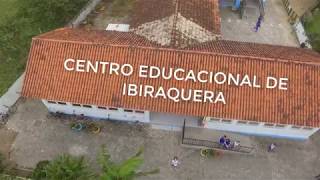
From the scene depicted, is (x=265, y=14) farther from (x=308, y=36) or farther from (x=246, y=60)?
(x=246, y=60)

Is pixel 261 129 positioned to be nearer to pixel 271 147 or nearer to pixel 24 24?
pixel 271 147

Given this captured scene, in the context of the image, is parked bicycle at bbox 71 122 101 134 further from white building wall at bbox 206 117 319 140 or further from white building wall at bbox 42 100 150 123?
white building wall at bbox 206 117 319 140

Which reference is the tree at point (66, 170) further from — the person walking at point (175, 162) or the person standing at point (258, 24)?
the person standing at point (258, 24)

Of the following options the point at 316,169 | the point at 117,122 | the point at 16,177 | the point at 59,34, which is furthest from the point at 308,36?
the point at 16,177

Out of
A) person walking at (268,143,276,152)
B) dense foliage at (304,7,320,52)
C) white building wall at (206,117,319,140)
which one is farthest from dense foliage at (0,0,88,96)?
dense foliage at (304,7,320,52)

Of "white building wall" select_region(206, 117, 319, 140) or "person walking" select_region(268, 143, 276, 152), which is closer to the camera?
"white building wall" select_region(206, 117, 319, 140)
